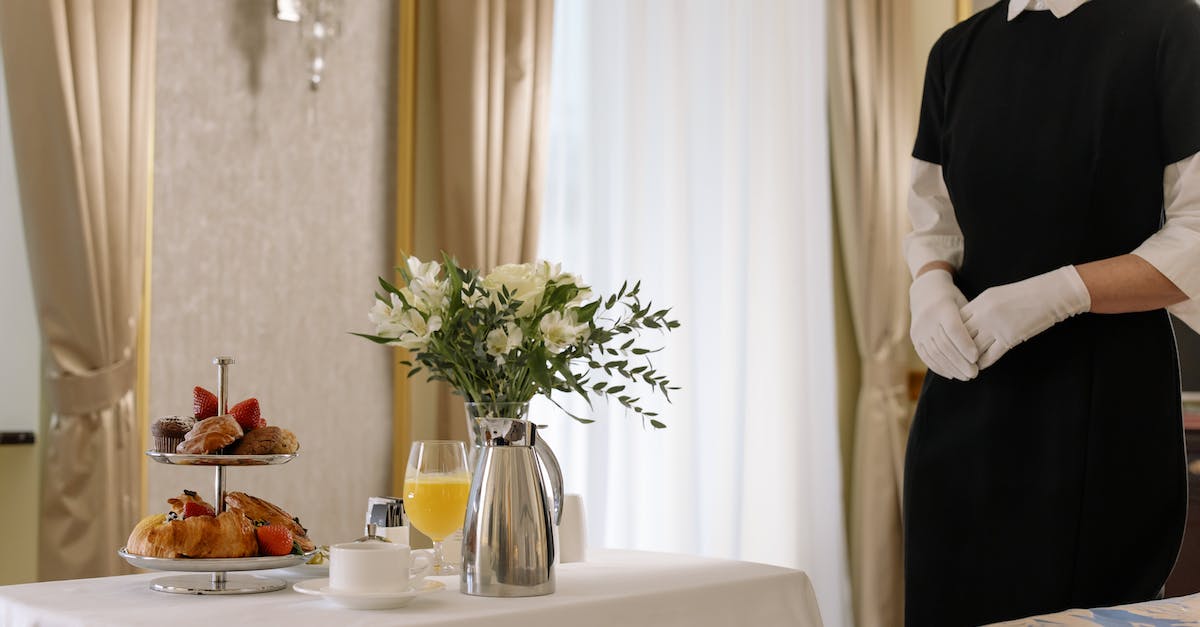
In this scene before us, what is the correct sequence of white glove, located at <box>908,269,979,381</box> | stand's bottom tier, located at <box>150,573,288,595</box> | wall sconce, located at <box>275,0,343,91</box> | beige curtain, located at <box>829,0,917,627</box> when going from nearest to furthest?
stand's bottom tier, located at <box>150,573,288,595</box> < white glove, located at <box>908,269,979,381</box> < wall sconce, located at <box>275,0,343,91</box> < beige curtain, located at <box>829,0,917,627</box>

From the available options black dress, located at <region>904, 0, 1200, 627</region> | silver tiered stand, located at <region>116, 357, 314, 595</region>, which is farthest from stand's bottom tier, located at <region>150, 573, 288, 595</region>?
black dress, located at <region>904, 0, 1200, 627</region>

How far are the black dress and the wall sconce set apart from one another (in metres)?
1.82

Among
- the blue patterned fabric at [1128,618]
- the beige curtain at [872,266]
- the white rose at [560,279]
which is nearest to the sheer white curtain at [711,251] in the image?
the beige curtain at [872,266]

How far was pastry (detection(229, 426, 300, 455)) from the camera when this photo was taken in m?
1.42

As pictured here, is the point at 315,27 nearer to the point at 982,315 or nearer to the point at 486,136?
the point at 486,136

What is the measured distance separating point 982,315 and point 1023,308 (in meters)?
0.08

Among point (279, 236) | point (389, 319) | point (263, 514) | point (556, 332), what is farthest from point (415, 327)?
point (279, 236)

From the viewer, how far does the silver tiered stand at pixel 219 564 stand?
1.34 metres

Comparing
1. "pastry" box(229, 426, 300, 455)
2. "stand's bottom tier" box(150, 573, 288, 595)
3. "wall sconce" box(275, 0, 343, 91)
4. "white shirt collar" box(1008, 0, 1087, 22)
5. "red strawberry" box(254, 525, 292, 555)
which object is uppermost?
"wall sconce" box(275, 0, 343, 91)

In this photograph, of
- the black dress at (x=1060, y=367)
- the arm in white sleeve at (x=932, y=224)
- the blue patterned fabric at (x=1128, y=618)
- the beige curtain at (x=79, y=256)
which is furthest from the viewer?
the beige curtain at (x=79, y=256)

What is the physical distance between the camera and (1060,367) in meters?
1.80

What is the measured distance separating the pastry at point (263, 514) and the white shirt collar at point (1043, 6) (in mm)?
1352

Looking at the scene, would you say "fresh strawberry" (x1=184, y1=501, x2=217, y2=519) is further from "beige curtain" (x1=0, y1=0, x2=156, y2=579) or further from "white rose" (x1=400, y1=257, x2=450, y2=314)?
"beige curtain" (x1=0, y1=0, x2=156, y2=579)

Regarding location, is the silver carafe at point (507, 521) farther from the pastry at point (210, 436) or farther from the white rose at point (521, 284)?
the pastry at point (210, 436)
